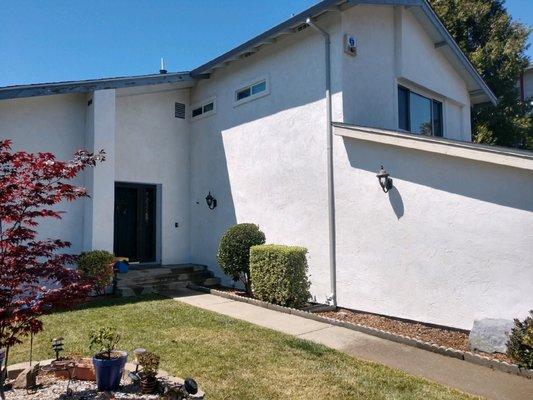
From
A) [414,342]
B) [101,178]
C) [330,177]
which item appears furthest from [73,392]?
[101,178]

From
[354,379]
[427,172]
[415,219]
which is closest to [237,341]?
[354,379]

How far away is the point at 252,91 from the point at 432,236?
6147 mm

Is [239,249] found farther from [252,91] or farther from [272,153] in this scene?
[252,91]

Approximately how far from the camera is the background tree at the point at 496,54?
678 inches

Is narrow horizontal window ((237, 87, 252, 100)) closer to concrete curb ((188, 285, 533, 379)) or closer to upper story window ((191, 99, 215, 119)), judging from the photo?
upper story window ((191, 99, 215, 119))

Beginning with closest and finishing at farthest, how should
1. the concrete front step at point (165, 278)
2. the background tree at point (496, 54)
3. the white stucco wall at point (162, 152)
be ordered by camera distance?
1. the concrete front step at point (165, 278)
2. the white stucco wall at point (162, 152)
3. the background tree at point (496, 54)

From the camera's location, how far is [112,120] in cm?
1070

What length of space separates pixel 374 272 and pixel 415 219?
1388mm

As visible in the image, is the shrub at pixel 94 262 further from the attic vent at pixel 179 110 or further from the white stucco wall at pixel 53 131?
the attic vent at pixel 179 110

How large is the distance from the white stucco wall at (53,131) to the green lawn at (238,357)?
10.3ft

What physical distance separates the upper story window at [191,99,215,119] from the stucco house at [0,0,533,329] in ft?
0.40

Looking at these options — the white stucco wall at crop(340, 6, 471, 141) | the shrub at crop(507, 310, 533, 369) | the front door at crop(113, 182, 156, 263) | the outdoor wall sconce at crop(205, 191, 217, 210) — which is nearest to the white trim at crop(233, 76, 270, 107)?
the white stucco wall at crop(340, 6, 471, 141)

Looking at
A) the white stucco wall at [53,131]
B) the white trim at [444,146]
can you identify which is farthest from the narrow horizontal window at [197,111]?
the white trim at [444,146]

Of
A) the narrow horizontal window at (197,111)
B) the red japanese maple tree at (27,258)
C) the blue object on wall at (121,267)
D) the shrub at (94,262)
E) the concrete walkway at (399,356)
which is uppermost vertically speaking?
the narrow horizontal window at (197,111)
